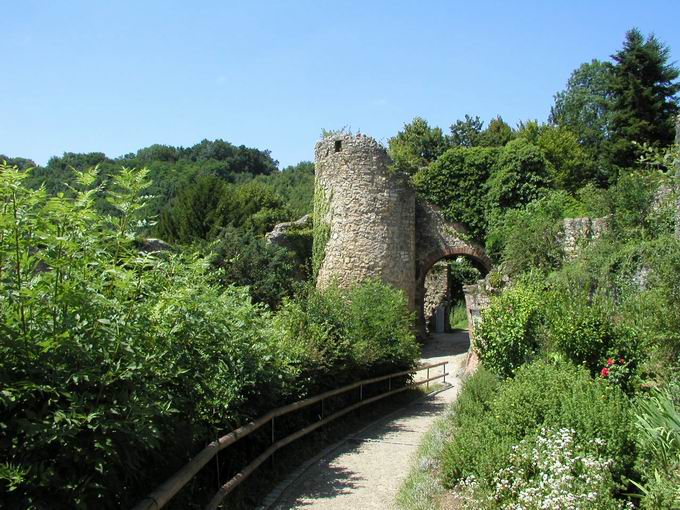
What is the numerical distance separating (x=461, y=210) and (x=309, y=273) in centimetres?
502

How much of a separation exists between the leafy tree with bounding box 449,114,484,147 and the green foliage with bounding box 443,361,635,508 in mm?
31839

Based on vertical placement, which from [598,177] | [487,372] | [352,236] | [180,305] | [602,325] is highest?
[598,177]

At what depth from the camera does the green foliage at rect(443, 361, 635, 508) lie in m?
4.93

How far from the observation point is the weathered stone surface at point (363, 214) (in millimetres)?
17438

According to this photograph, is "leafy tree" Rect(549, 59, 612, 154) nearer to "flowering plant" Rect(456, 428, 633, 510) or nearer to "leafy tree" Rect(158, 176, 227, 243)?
"leafy tree" Rect(158, 176, 227, 243)

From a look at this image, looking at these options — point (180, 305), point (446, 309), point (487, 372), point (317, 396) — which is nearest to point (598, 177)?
point (446, 309)

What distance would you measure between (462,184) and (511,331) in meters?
10.5

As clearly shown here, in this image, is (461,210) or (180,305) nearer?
(180,305)

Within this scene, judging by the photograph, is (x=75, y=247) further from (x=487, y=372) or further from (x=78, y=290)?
(x=487, y=372)

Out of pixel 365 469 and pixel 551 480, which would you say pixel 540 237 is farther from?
pixel 551 480

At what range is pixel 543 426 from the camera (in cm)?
532

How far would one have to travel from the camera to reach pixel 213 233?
22.3 m

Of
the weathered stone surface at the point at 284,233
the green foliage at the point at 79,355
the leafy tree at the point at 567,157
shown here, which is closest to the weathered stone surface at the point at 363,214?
the weathered stone surface at the point at 284,233

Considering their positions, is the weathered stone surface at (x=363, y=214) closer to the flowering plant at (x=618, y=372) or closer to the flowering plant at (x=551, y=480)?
the flowering plant at (x=618, y=372)
